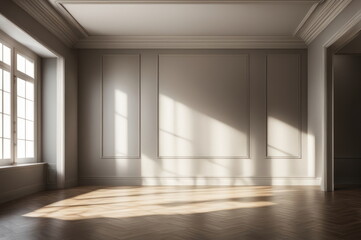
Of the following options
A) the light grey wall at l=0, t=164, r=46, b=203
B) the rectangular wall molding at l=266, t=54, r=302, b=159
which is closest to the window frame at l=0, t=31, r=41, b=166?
the light grey wall at l=0, t=164, r=46, b=203

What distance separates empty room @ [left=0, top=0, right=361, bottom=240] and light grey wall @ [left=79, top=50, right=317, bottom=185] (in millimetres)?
20

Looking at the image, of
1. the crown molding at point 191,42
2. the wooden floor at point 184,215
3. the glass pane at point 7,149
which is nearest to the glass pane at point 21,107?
the glass pane at point 7,149

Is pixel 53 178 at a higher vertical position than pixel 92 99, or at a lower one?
lower

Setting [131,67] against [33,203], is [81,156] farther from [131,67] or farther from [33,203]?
[33,203]

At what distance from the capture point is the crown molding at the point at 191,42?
787 cm

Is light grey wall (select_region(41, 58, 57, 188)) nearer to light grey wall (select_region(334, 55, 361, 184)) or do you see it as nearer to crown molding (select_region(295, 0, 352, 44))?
crown molding (select_region(295, 0, 352, 44))

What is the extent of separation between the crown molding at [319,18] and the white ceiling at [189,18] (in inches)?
5.2

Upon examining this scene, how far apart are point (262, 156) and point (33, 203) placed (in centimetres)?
447

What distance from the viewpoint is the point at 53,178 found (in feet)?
23.5

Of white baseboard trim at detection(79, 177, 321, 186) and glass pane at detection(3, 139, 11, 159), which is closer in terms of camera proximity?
glass pane at detection(3, 139, 11, 159)

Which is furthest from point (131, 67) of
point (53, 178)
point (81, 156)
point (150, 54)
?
point (53, 178)

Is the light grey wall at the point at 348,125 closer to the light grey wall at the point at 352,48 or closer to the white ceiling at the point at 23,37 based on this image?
the light grey wall at the point at 352,48

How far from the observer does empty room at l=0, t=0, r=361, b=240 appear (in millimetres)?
6160

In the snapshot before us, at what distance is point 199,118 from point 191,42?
5.05ft
